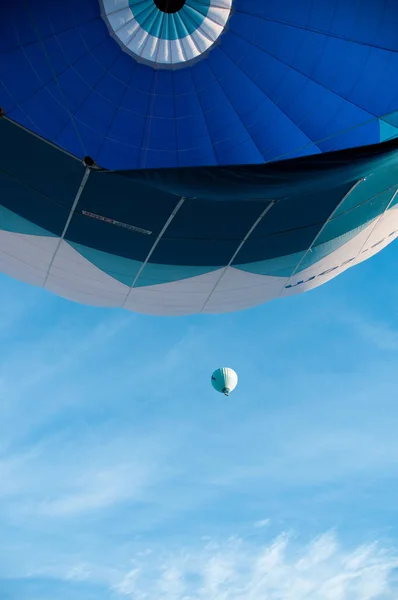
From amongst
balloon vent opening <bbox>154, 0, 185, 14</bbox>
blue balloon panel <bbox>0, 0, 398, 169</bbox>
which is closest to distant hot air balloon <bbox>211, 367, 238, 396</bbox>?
blue balloon panel <bbox>0, 0, 398, 169</bbox>

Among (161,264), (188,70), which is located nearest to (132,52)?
(188,70)

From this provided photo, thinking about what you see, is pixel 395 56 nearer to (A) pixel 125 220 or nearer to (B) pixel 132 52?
(B) pixel 132 52

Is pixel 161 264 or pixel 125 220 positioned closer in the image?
pixel 125 220

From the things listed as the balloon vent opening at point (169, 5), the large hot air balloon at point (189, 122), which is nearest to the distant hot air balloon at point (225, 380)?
the large hot air balloon at point (189, 122)

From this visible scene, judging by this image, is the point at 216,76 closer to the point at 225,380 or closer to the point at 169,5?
the point at 169,5

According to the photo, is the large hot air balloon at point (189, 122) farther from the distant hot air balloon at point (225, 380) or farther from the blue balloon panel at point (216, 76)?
the distant hot air balloon at point (225, 380)

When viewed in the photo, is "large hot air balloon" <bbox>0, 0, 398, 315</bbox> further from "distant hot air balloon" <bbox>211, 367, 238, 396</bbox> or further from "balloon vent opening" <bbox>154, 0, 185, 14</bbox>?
"distant hot air balloon" <bbox>211, 367, 238, 396</bbox>
